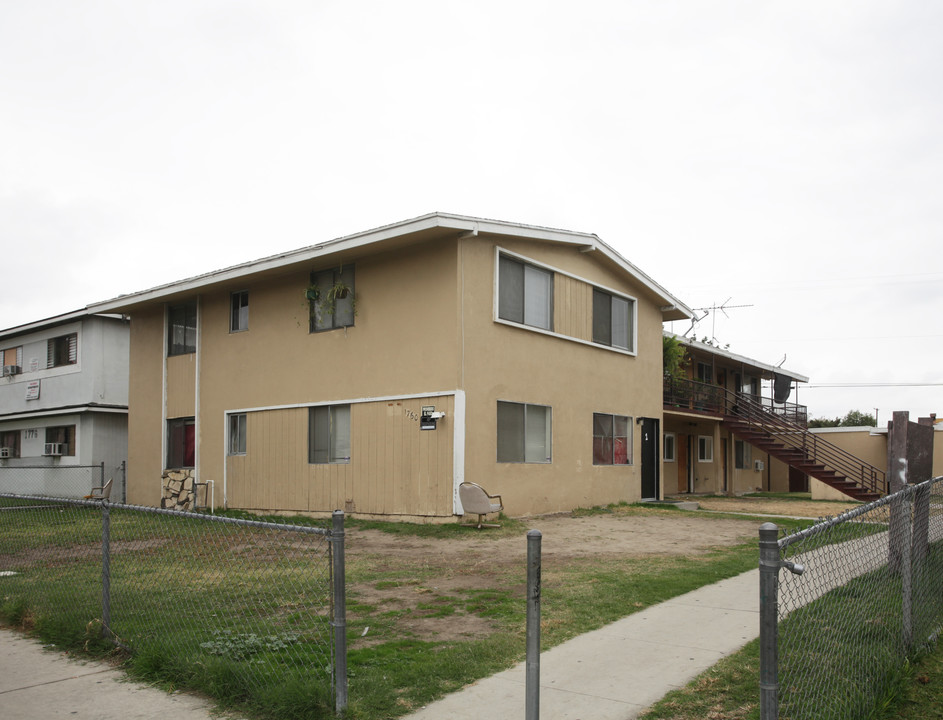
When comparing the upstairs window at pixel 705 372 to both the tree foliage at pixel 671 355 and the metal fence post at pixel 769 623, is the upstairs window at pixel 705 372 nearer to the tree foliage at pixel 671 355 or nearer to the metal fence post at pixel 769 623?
the tree foliage at pixel 671 355

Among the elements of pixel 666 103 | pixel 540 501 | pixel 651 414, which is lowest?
pixel 540 501

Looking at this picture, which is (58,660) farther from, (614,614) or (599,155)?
(599,155)

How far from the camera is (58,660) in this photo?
6.12 m

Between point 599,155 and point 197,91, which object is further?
point 599,155

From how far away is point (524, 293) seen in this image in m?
16.8

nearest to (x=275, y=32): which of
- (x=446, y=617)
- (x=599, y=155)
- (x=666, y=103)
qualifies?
(x=666, y=103)

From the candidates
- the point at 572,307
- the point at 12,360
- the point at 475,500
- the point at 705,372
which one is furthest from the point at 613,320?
the point at 12,360

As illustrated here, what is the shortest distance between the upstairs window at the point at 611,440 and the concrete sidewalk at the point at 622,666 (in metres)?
11.0

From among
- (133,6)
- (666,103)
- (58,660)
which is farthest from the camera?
(666,103)

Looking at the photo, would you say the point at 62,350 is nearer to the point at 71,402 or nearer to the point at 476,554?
the point at 71,402

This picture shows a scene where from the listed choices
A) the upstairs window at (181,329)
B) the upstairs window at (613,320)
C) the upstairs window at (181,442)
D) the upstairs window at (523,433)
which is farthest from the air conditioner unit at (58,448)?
the upstairs window at (613,320)

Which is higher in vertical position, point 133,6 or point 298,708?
point 133,6

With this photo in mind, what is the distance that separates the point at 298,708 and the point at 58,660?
2482mm

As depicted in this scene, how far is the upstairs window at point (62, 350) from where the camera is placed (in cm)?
2592
